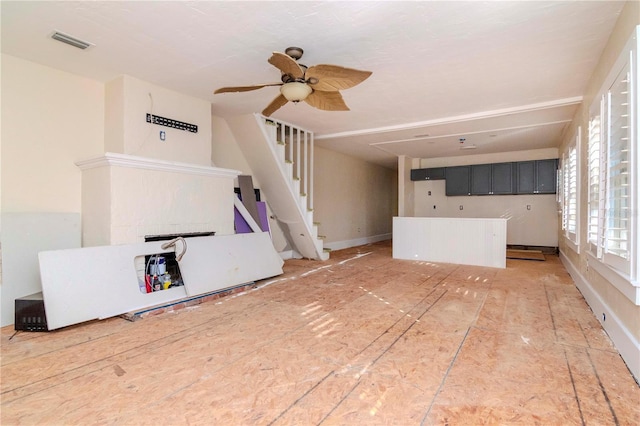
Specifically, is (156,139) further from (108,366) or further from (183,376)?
(183,376)

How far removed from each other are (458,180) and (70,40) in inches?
316

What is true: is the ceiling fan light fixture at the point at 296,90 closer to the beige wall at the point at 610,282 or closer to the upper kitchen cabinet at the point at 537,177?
the beige wall at the point at 610,282

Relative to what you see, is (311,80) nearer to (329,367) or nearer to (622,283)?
(329,367)

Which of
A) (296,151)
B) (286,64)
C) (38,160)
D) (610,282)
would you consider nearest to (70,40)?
(38,160)

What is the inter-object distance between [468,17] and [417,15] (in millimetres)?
413

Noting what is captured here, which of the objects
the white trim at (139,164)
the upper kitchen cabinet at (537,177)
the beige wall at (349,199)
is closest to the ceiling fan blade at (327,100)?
the white trim at (139,164)

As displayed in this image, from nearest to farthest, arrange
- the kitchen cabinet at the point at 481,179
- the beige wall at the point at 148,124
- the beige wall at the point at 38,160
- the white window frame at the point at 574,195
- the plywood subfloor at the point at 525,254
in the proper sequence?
the beige wall at the point at 38,160 → the beige wall at the point at 148,124 → the white window frame at the point at 574,195 → the plywood subfloor at the point at 525,254 → the kitchen cabinet at the point at 481,179

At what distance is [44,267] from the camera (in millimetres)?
2773

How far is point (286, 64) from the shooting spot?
2.59 meters

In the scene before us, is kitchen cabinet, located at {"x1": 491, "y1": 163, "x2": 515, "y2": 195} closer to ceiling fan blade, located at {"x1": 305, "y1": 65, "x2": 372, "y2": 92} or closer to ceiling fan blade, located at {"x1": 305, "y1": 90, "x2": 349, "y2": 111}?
ceiling fan blade, located at {"x1": 305, "y1": 90, "x2": 349, "y2": 111}

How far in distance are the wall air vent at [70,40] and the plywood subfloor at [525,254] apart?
25.5 feet

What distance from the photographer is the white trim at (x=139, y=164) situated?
3.38 metres

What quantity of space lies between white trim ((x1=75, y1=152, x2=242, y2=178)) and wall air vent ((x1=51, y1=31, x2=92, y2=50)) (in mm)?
1003

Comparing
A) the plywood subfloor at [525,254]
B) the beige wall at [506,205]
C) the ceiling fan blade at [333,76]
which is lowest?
the plywood subfloor at [525,254]
